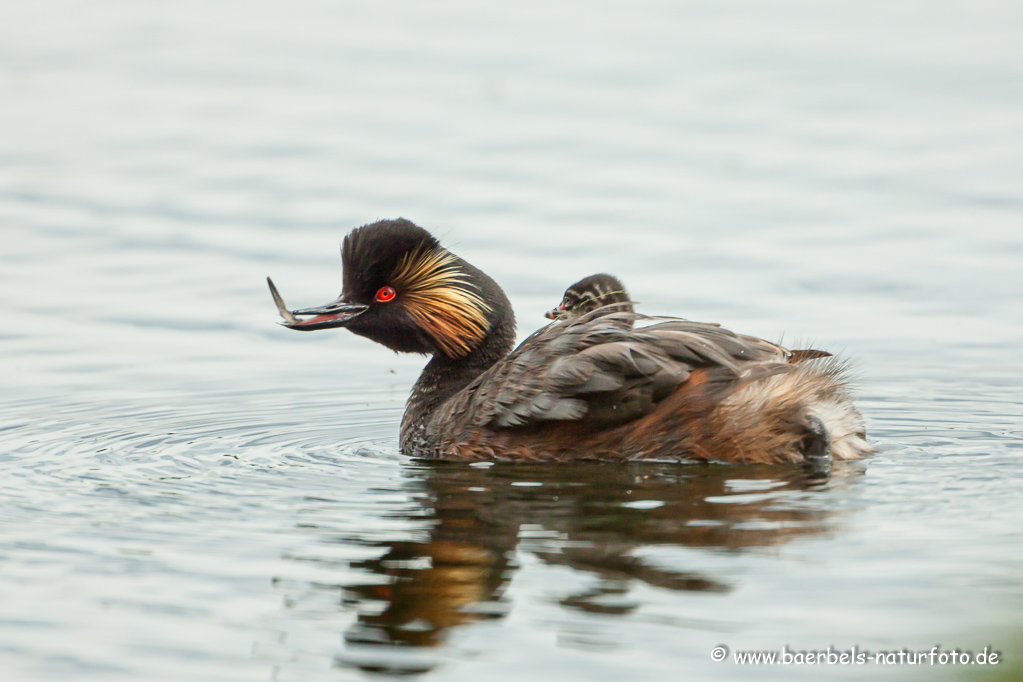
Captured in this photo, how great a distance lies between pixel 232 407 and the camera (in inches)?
377

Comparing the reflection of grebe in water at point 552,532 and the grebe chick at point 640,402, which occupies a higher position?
the grebe chick at point 640,402

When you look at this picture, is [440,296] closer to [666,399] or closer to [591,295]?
[591,295]

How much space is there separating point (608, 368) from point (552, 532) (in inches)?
54.2

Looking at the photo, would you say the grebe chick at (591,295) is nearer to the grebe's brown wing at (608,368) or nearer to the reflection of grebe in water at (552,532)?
the grebe's brown wing at (608,368)

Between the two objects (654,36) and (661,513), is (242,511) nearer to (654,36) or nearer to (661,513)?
(661,513)

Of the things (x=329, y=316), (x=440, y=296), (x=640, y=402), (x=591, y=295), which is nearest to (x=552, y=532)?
(x=640, y=402)

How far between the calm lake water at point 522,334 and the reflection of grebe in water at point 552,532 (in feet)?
0.08

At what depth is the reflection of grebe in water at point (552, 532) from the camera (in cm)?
541

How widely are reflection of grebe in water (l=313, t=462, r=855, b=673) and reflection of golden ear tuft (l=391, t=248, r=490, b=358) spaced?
1.05 meters

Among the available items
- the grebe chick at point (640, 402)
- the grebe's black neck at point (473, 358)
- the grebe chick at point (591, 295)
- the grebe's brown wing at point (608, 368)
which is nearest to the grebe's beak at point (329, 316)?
the grebe chick at point (640, 402)

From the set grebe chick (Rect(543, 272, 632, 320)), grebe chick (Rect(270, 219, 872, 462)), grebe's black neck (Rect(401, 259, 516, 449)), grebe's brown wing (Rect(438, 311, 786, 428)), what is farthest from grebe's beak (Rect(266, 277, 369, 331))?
grebe chick (Rect(543, 272, 632, 320))

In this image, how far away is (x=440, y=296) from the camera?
346 inches

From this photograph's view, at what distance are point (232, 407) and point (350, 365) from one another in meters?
1.40

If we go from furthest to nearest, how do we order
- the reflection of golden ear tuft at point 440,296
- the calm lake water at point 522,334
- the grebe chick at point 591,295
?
the grebe chick at point 591,295 → the reflection of golden ear tuft at point 440,296 → the calm lake water at point 522,334
